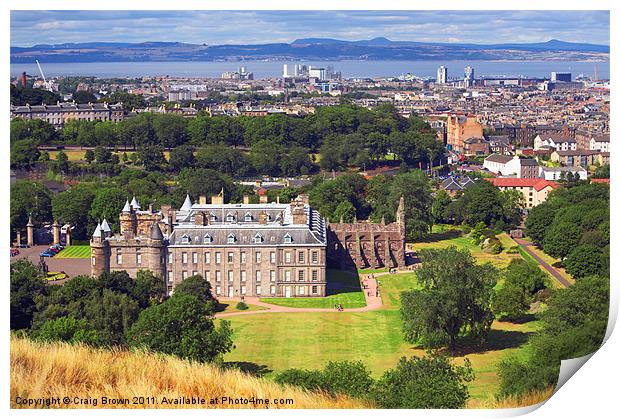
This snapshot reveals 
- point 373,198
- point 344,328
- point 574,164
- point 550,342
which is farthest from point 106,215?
point 574,164

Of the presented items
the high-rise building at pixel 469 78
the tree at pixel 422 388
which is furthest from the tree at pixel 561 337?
the high-rise building at pixel 469 78

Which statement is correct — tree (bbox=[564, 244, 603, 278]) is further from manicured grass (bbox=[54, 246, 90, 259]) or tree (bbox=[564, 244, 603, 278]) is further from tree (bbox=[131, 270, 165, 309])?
manicured grass (bbox=[54, 246, 90, 259])

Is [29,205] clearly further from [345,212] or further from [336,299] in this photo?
[336,299]

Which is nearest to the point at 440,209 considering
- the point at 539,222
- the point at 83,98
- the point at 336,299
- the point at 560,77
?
the point at 539,222

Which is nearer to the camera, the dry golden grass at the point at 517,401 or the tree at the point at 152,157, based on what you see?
the dry golden grass at the point at 517,401

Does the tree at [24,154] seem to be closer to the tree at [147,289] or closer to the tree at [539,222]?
the tree at [147,289]

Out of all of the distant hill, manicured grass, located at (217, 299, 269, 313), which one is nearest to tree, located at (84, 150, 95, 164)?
the distant hill
